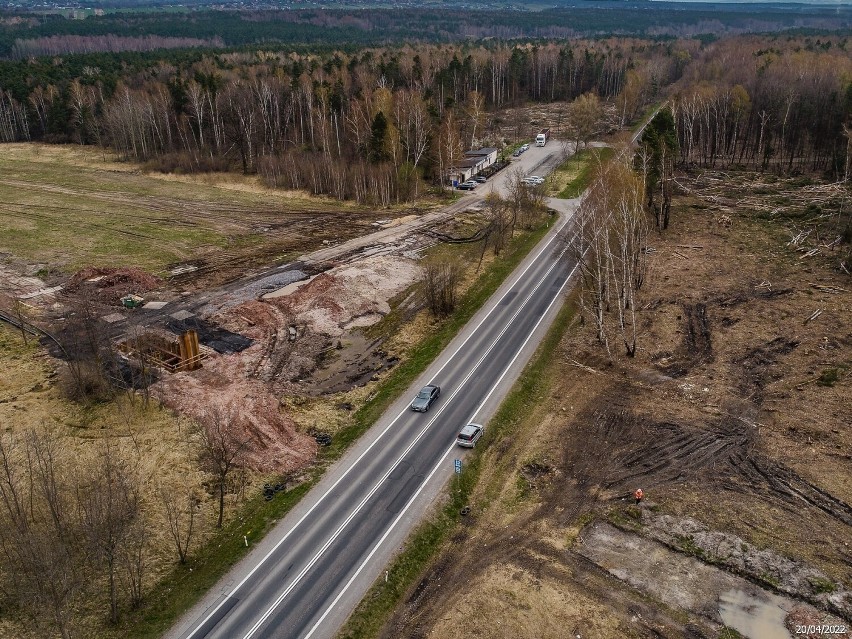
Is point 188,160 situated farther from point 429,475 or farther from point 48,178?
point 429,475

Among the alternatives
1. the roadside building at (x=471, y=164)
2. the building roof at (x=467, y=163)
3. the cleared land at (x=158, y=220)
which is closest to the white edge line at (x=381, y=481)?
the cleared land at (x=158, y=220)

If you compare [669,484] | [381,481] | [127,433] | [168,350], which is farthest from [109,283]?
[669,484]

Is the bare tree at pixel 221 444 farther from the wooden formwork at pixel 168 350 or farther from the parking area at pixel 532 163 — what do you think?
the parking area at pixel 532 163

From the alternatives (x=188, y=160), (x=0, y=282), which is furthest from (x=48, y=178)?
(x=0, y=282)

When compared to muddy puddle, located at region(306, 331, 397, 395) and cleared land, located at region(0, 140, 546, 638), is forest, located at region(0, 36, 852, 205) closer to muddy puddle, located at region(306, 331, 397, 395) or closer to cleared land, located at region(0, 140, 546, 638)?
cleared land, located at region(0, 140, 546, 638)

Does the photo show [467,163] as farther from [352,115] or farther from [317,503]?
[317,503]
